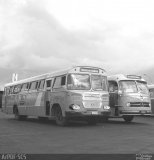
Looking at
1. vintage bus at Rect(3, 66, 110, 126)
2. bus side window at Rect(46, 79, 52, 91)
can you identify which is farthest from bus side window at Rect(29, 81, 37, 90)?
bus side window at Rect(46, 79, 52, 91)

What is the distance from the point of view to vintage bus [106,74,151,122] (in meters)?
19.6

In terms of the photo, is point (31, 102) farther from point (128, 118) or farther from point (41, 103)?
point (128, 118)

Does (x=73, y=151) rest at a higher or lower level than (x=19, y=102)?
lower

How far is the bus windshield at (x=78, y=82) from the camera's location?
17781mm

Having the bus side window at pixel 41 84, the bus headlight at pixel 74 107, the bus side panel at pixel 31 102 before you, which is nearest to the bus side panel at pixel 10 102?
the bus side panel at pixel 31 102

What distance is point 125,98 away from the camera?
19.7 m

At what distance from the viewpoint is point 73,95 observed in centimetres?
→ 1753

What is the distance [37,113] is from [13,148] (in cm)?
1078

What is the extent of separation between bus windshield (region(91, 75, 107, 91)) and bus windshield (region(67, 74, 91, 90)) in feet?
0.92

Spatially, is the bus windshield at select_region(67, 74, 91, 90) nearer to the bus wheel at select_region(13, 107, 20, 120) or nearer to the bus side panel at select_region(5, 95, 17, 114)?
the bus wheel at select_region(13, 107, 20, 120)

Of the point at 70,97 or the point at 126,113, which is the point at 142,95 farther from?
the point at 70,97

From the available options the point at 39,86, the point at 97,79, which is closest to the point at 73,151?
the point at 97,79

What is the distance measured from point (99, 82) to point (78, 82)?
3.93 ft

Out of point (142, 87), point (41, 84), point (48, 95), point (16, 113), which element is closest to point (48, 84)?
point (48, 95)
